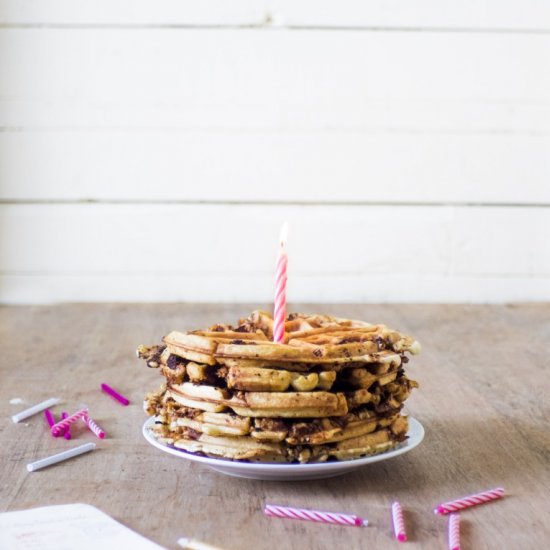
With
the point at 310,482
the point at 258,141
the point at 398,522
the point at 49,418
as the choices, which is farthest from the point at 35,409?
the point at 258,141

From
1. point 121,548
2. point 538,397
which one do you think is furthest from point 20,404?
point 538,397

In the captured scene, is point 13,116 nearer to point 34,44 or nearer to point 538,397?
point 34,44

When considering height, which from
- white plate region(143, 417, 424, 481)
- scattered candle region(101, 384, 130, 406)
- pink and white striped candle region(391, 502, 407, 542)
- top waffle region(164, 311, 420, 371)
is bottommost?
scattered candle region(101, 384, 130, 406)

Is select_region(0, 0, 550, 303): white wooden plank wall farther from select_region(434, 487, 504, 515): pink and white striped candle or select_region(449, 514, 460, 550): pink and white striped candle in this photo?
select_region(449, 514, 460, 550): pink and white striped candle

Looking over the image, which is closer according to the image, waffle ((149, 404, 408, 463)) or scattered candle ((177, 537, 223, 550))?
scattered candle ((177, 537, 223, 550))

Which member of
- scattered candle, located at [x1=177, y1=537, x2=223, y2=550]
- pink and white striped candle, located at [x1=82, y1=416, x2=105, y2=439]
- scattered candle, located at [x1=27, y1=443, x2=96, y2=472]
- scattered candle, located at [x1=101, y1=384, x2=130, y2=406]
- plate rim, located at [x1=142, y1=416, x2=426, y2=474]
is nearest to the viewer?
scattered candle, located at [x1=177, y1=537, x2=223, y2=550]

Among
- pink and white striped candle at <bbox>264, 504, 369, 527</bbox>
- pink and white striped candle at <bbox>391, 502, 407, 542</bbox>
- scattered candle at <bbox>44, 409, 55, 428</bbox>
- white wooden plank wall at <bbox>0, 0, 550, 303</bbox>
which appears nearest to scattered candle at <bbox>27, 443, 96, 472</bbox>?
scattered candle at <bbox>44, 409, 55, 428</bbox>
